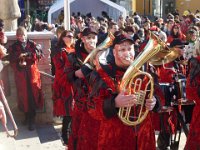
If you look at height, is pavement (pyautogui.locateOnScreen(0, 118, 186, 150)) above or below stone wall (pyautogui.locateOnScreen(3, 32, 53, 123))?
below

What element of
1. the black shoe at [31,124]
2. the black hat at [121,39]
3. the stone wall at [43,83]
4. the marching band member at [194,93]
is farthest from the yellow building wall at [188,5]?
the black hat at [121,39]

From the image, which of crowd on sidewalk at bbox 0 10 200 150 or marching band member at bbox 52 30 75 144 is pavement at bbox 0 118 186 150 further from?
marching band member at bbox 52 30 75 144

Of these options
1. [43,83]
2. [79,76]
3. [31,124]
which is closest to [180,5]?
[43,83]

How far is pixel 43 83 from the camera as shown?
312 inches

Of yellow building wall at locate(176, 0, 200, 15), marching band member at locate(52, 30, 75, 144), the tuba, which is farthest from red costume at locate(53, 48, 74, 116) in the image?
yellow building wall at locate(176, 0, 200, 15)

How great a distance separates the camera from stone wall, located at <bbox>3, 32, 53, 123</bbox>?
7.77 metres

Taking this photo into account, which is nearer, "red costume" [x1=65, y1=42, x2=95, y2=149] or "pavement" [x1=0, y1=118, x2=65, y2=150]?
"red costume" [x1=65, y1=42, x2=95, y2=149]

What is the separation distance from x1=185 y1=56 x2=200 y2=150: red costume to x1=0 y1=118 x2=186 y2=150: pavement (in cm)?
164

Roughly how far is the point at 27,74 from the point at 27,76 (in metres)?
0.03

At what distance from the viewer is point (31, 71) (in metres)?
7.57

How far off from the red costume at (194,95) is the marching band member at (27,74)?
3253 mm

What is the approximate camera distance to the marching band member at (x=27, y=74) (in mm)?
7387

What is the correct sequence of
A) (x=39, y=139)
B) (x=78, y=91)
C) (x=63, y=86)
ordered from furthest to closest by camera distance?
1. (x=39, y=139)
2. (x=63, y=86)
3. (x=78, y=91)

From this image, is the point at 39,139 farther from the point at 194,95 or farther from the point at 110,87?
the point at 110,87
